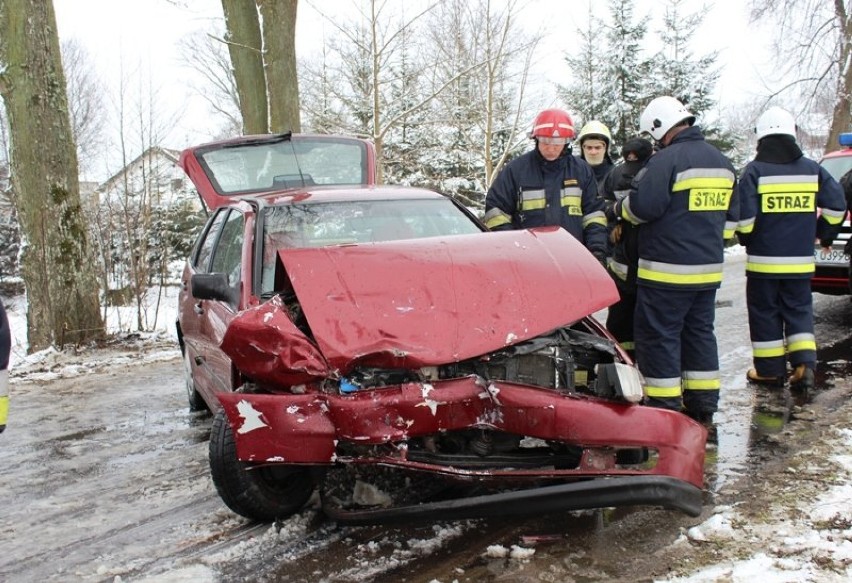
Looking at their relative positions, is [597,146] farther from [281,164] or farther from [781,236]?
[281,164]

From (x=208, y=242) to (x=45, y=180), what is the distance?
4.12 metres

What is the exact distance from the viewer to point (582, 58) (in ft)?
77.9

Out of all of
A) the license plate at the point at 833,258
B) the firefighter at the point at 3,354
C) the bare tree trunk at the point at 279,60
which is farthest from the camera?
the bare tree trunk at the point at 279,60

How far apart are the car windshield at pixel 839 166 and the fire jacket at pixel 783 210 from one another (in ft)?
11.0

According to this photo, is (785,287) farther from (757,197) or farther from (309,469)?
(309,469)

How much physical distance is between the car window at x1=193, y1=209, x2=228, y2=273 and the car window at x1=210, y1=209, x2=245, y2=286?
0.50 feet

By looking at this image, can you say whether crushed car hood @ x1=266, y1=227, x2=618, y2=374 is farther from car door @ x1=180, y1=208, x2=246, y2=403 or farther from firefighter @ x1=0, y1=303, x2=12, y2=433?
firefighter @ x1=0, y1=303, x2=12, y2=433

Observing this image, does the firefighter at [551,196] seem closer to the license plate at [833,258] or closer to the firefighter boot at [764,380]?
the firefighter boot at [764,380]

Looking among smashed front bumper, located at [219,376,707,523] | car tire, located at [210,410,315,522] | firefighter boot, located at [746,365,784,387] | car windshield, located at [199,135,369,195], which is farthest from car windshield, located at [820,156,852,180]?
car tire, located at [210,410,315,522]

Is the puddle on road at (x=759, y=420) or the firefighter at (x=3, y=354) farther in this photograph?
the puddle on road at (x=759, y=420)

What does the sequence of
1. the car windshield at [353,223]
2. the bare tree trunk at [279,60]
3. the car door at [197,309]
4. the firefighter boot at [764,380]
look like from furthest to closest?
the bare tree trunk at [279,60] < the firefighter boot at [764,380] < the car door at [197,309] < the car windshield at [353,223]

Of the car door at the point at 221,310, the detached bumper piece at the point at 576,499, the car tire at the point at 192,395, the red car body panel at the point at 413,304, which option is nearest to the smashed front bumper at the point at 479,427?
the detached bumper piece at the point at 576,499

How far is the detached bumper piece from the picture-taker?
103 inches

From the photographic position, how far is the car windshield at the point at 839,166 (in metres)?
7.95
